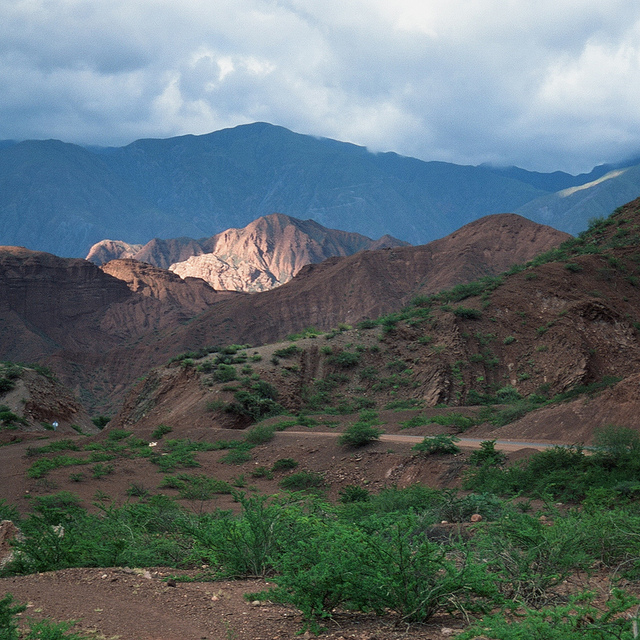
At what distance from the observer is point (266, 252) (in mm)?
139375

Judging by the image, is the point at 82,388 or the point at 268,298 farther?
the point at 268,298

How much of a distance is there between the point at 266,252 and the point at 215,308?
183 ft

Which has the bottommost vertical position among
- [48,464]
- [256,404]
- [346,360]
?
[48,464]

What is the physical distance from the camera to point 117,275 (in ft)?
360

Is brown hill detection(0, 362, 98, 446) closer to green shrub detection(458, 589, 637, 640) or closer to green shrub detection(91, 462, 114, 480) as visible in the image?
green shrub detection(91, 462, 114, 480)

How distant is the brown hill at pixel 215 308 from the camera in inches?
2948

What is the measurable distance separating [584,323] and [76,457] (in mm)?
26209

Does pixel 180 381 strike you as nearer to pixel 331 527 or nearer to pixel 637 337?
pixel 637 337

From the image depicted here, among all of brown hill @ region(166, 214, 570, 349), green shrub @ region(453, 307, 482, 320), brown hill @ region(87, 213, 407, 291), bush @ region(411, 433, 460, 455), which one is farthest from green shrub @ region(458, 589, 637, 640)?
brown hill @ region(87, 213, 407, 291)

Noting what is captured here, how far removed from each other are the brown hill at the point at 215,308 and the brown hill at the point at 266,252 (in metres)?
35.1

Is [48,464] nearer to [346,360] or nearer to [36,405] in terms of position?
[346,360]

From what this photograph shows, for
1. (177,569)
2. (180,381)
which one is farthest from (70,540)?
(180,381)

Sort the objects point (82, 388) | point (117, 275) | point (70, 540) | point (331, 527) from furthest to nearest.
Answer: point (117, 275) → point (82, 388) → point (70, 540) → point (331, 527)

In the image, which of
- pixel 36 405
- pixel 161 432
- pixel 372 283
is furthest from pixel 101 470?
pixel 372 283
